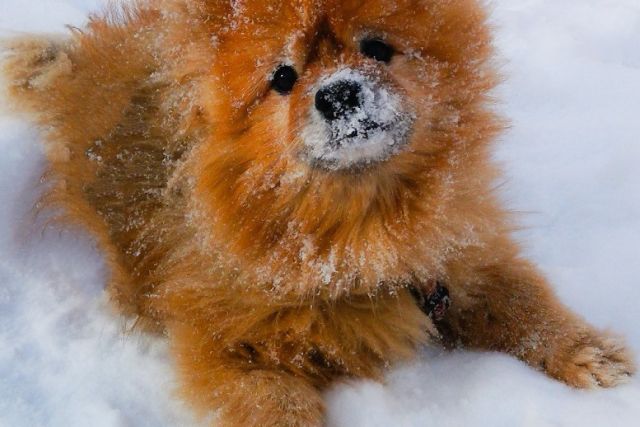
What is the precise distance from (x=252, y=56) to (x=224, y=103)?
0.20m

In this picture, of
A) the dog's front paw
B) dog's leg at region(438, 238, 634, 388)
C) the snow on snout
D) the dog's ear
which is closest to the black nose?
the snow on snout

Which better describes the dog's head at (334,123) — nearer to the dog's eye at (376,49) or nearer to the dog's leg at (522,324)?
the dog's eye at (376,49)

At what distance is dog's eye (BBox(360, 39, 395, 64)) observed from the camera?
226 cm

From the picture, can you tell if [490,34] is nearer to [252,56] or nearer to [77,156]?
[252,56]

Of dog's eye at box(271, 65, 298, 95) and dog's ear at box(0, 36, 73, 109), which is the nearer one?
dog's eye at box(271, 65, 298, 95)

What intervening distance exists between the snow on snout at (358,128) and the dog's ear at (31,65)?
177 centimetres

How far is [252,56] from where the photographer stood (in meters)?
2.27

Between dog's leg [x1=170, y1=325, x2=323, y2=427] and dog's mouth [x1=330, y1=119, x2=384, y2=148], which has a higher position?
dog's mouth [x1=330, y1=119, x2=384, y2=148]

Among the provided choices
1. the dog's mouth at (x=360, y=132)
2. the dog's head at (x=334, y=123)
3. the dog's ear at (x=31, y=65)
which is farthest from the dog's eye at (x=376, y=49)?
the dog's ear at (x=31, y=65)

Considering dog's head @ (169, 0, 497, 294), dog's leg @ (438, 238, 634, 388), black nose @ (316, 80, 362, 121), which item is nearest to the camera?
black nose @ (316, 80, 362, 121)

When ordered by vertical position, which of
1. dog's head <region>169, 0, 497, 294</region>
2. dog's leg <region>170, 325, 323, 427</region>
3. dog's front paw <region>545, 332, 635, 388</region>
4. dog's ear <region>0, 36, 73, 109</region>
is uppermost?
dog's ear <region>0, 36, 73, 109</region>

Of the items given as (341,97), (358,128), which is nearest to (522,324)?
(358,128)

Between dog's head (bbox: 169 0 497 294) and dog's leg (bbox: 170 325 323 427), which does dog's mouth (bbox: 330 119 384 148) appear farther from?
dog's leg (bbox: 170 325 323 427)

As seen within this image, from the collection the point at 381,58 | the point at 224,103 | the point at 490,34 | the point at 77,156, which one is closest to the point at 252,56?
the point at 224,103
